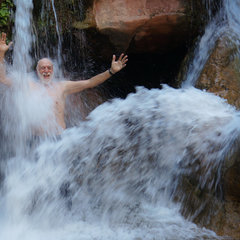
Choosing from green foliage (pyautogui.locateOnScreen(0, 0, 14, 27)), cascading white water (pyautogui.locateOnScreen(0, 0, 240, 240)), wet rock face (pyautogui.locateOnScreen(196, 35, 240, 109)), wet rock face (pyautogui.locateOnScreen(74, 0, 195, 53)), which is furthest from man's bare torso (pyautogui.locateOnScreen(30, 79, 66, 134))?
wet rock face (pyautogui.locateOnScreen(196, 35, 240, 109))

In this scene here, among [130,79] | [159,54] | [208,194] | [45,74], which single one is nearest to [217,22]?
[159,54]

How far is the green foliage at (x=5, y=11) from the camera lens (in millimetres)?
5086

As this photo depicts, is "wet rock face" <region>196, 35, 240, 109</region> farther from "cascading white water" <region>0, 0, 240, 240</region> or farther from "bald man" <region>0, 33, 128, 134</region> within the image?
"bald man" <region>0, 33, 128, 134</region>

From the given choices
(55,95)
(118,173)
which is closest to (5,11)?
(55,95)

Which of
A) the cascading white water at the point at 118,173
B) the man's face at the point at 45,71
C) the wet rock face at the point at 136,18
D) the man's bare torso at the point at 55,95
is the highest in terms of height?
the wet rock face at the point at 136,18

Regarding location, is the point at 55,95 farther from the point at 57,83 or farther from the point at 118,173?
the point at 118,173

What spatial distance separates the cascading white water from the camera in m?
2.90

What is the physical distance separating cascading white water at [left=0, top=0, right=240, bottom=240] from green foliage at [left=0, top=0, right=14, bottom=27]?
2378mm

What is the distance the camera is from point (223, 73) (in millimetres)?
4621

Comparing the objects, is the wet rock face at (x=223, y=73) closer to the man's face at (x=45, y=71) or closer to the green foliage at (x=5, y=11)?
the man's face at (x=45, y=71)

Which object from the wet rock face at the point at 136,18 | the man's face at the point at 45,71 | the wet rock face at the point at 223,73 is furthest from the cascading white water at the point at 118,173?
the wet rock face at the point at 136,18

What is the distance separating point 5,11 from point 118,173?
10.9 ft

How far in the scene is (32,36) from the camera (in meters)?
5.23

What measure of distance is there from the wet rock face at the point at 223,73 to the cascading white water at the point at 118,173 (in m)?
0.76
